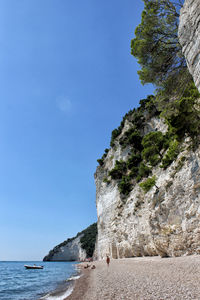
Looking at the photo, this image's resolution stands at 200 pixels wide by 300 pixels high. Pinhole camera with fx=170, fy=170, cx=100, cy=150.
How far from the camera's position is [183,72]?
404 inches

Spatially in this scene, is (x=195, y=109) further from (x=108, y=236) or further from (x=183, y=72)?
(x=108, y=236)

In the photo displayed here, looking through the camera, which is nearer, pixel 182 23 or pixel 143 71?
pixel 182 23

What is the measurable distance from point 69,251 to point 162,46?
117348 mm

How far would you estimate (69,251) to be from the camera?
10344 cm

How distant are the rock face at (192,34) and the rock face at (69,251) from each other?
9802 cm

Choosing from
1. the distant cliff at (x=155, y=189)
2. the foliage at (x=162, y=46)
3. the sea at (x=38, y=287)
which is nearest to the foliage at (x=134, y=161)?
the distant cliff at (x=155, y=189)

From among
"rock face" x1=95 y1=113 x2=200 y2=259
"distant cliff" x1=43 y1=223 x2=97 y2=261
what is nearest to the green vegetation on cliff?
"rock face" x1=95 y1=113 x2=200 y2=259

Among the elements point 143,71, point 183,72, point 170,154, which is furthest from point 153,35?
point 170,154

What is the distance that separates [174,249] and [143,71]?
13993 mm

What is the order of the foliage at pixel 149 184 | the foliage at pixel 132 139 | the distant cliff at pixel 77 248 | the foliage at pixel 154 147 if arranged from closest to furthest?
the foliage at pixel 149 184 < the foliage at pixel 154 147 < the foliage at pixel 132 139 < the distant cliff at pixel 77 248

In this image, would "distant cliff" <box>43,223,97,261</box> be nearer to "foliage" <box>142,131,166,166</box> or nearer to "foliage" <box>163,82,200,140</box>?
"foliage" <box>142,131,166,166</box>

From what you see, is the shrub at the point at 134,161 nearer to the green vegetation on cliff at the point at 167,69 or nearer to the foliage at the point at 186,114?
the green vegetation on cliff at the point at 167,69

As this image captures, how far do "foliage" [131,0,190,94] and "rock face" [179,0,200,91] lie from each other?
3724mm

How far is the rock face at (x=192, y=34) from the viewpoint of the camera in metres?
5.70
